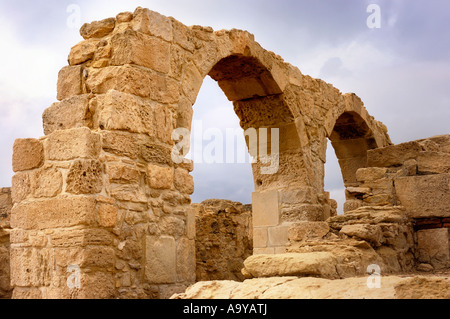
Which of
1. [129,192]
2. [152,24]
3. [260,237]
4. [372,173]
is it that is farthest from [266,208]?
[152,24]

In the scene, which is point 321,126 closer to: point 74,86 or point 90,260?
point 74,86

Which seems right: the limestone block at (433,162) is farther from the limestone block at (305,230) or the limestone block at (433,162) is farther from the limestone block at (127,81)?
the limestone block at (127,81)

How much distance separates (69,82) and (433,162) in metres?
4.05

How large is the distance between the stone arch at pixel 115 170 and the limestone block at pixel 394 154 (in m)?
2.44

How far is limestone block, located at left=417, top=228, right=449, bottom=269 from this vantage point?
5234 millimetres

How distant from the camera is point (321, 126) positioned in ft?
24.3

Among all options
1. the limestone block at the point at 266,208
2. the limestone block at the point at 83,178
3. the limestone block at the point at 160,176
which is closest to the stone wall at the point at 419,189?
the limestone block at the point at 266,208

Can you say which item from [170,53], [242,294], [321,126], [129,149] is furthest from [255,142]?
[242,294]

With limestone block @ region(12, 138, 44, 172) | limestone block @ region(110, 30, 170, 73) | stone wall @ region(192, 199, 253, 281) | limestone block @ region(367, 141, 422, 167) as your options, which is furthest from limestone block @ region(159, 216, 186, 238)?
stone wall @ region(192, 199, 253, 281)

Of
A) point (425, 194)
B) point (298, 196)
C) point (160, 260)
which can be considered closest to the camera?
point (160, 260)

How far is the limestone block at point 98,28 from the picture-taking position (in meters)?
4.45

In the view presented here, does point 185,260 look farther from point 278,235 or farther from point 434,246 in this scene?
point 434,246

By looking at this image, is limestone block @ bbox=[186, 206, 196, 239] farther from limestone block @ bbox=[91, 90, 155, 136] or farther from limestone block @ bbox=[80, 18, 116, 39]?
limestone block @ bbox=[80, 18, 116, 39]

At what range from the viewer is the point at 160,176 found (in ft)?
14.1
